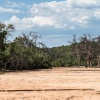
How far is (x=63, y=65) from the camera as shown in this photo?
54938 mm

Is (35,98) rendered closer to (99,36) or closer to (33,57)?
(33,57)

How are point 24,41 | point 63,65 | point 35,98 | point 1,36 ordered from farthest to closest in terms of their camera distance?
point 24,41, point 63,65, point 1,36, point 35,98

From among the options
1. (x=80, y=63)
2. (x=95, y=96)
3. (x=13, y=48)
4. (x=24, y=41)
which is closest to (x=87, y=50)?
(x=80, y=63)

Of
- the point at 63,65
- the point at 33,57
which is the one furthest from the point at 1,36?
the point at 63,65

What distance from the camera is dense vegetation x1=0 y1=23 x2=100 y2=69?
38406mm

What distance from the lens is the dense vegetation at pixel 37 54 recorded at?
38.4m

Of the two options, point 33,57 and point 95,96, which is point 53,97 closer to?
point 95,96

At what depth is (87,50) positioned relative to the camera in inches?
2279

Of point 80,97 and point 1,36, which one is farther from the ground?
point 1,36

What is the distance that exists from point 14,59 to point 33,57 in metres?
6.01

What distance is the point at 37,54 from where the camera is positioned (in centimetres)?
4572

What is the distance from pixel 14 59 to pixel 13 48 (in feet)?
6.83

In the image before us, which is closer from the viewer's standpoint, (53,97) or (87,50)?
(53,97)

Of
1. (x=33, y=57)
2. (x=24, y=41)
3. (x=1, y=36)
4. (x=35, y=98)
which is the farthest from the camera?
(x=24, y=41)
